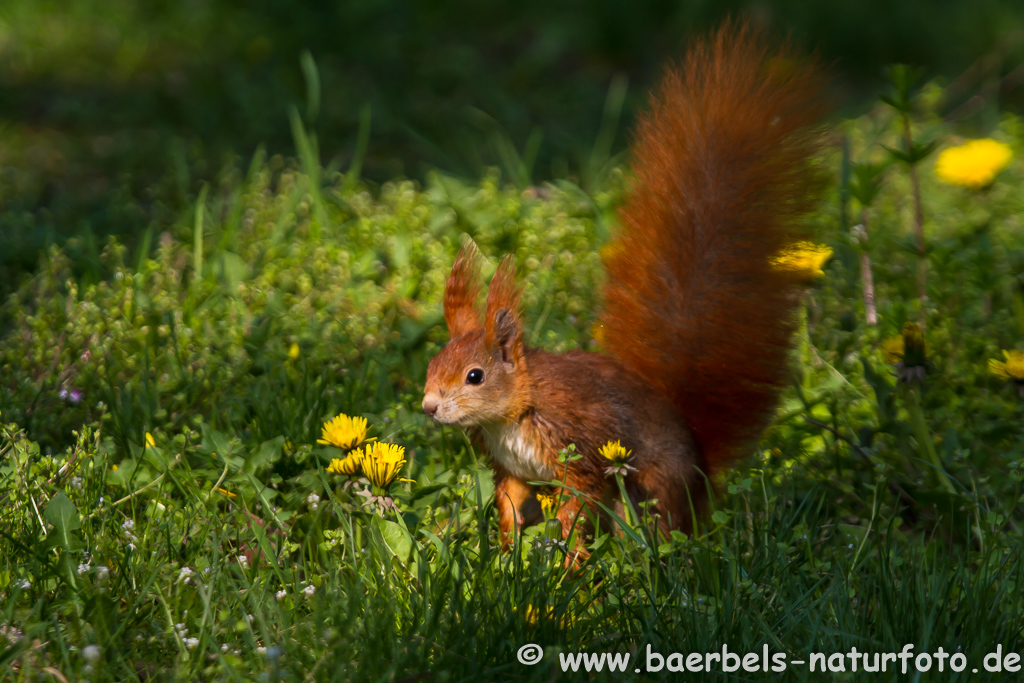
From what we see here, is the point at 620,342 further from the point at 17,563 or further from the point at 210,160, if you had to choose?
the point at 210,160

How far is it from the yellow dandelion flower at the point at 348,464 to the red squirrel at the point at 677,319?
0.17 m

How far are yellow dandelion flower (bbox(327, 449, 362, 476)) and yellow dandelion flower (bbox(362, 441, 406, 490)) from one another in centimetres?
1

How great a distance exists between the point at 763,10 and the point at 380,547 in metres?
3.95

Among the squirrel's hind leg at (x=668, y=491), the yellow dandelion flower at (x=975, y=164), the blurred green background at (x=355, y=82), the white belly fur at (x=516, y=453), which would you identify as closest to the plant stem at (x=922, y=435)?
the squirrel's hind leg at (x=668, y=491)

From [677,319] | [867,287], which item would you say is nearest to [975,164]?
[867,287]

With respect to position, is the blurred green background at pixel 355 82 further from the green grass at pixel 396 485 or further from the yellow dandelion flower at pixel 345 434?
the yellow dandelion flower at pixel 345 434

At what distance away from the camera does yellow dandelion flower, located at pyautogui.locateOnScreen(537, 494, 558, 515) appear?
183 centimetres

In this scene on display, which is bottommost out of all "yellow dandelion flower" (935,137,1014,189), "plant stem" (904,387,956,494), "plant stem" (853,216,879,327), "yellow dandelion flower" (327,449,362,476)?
"yellow dandelion flower" (327,449,362,476)

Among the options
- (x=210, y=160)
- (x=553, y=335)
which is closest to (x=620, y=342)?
(x=553, y=335)

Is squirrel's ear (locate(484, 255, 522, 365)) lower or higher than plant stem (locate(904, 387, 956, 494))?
higher

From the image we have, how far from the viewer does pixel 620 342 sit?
2088mm

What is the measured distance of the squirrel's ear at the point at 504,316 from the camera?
1899 mm

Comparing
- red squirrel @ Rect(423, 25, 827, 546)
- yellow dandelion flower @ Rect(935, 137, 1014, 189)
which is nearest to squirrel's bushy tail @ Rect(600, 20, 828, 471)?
red squirrel @ Rect(423, 25, 827, 546)

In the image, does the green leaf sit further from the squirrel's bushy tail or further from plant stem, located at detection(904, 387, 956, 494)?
plant stem, located at detection(904, 387, 956, 494)
